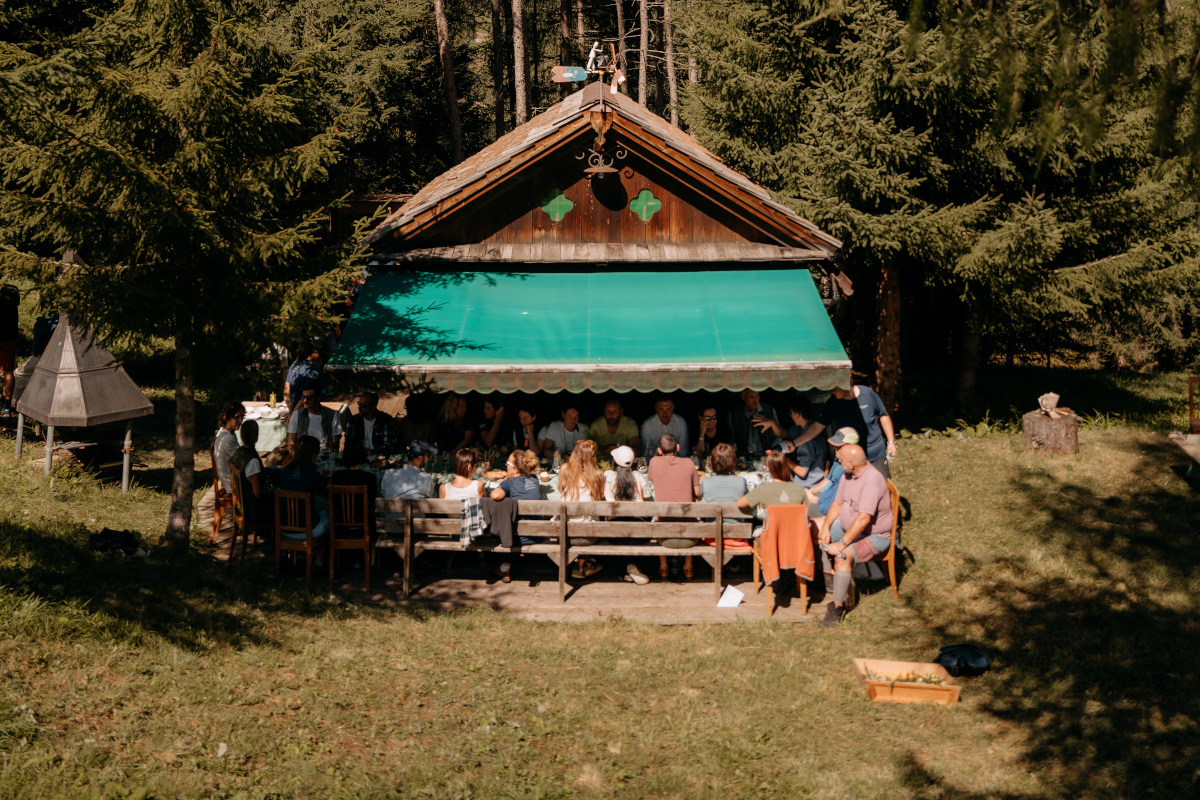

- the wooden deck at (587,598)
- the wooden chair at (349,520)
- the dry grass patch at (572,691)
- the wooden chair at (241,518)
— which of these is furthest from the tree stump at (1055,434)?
the wooden chair at (241,518)

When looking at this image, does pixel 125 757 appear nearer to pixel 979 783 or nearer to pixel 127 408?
pixel 979 783

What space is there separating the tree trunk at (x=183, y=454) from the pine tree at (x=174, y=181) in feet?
0.07

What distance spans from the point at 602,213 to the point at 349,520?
5.81 m

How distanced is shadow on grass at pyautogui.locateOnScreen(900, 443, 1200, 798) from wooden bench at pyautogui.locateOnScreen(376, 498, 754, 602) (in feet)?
7.81

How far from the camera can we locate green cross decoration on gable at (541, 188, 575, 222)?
44.1ft

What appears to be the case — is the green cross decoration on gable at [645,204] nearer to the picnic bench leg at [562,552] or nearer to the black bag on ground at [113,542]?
the picnic bench leg at [562,552]

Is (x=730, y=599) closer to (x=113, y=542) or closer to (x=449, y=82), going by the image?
(x=113, y=542)

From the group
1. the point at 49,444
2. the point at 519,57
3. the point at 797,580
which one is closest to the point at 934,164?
the point at 797,580

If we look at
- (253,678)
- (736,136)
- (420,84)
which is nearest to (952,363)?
(736,136)

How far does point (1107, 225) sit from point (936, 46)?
4.65 metres

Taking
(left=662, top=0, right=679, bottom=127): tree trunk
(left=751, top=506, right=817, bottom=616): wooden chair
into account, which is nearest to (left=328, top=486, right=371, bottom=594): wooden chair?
(left=751, top=506, right=817, bottom=616): wooden chair

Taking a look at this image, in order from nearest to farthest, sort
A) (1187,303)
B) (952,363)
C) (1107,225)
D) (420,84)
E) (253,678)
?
1. (253,678)
2. (1107,225)
3. (952,363)
4. (1187,303)
5. (420,84)

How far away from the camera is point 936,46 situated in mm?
14195

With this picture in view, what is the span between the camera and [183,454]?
10250mm
